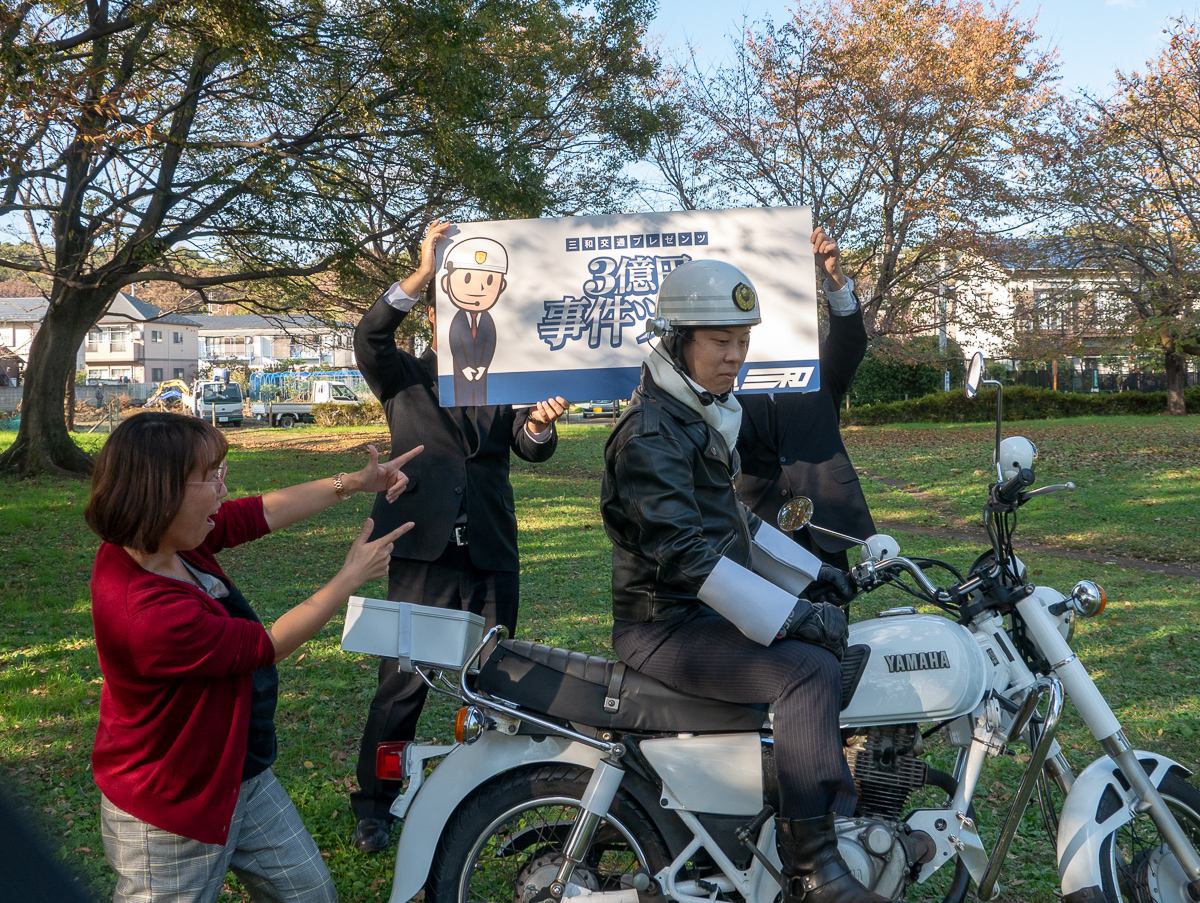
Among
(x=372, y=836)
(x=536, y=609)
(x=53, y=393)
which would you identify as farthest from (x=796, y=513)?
(x=53, y=393)

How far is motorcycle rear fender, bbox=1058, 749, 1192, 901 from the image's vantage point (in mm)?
2771

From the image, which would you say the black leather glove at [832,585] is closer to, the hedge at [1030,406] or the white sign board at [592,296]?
the white sign board at [592,296]

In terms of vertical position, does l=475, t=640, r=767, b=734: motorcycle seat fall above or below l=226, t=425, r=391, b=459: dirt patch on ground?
below

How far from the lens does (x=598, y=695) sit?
9.53ft

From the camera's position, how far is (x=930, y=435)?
84.0 feet

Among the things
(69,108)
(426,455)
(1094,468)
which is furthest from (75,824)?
(1094,468)

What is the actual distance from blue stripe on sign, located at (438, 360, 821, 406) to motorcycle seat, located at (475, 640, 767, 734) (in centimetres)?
142

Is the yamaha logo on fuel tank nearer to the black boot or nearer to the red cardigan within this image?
the black boot

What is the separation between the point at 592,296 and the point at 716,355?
4.82 feet

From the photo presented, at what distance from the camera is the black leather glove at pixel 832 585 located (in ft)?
9.93

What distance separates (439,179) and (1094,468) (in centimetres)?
1312

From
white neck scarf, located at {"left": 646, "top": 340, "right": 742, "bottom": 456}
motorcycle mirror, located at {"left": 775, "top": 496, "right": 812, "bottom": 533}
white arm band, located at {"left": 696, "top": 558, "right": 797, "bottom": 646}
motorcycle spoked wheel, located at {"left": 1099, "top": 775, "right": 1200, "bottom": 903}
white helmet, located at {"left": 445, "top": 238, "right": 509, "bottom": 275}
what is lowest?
motorcycle spoked wheel, located at {"left": 1099, "top": 775, "right": 1200, "bottom": 903}

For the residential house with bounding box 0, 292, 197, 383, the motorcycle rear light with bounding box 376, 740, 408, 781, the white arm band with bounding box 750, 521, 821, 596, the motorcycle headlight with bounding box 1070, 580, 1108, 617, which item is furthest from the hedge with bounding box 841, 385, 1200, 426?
the residential house with bounding box 0, 292, 197, 383

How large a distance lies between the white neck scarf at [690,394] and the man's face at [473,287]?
4.71 ft
